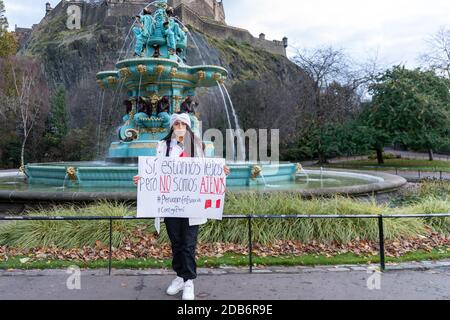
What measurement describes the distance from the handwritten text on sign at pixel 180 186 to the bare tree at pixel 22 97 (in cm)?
3274

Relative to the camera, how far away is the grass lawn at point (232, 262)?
18.2 ft

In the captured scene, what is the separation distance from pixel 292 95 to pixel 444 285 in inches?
1675

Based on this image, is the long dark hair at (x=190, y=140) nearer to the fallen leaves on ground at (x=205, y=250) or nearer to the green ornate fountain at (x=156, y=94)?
the fallen leaves on ground at (x=205, y=250)

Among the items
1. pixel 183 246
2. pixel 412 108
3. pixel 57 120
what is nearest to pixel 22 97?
pixel 57 120

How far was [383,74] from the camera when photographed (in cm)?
3634

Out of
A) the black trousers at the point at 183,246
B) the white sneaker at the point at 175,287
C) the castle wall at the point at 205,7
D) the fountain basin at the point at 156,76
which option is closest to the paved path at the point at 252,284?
the white sneaker at the point at 175,287

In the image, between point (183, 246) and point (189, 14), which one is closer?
point (183, 246)

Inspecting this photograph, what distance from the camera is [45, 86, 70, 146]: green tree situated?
131ft

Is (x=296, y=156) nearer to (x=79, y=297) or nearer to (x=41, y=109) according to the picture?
(x=41, y=109)

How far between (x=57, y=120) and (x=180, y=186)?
40531mm

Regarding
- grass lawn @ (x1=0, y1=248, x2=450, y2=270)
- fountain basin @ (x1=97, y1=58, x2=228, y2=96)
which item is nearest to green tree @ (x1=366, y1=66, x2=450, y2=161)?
fountain basin @ (x1=97, y1=58, x2=228, y2=96)

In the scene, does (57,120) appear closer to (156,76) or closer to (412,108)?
(156,76)

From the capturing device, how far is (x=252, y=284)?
4.86m

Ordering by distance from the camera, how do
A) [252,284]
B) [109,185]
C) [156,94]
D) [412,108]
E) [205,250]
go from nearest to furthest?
[252,284], [205,250], [109,185], [156,94], [412,108]
